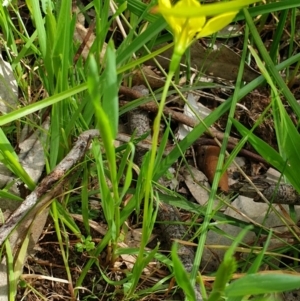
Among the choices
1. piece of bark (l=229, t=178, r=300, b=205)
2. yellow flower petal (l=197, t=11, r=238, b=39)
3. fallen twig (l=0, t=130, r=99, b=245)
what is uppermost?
yellow flower petal (l=197, t=11, r=238, b=39)

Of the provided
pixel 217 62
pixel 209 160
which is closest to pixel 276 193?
pixel 209 160

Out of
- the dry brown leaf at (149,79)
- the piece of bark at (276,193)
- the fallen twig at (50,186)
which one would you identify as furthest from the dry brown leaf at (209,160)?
the fallen twig at (50,186)

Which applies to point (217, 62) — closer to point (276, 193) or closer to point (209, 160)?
point (209, 160)

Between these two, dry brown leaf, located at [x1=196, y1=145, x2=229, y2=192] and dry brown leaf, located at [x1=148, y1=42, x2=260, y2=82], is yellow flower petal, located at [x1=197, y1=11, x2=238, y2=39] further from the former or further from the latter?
dry brown leaf, located at [x1=148, y1=42, x2=260, y2=82]

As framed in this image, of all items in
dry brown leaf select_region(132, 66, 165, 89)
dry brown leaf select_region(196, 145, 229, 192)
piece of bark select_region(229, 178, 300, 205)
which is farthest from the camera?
dry brown leaf select_region(132, 66, 165, 89)

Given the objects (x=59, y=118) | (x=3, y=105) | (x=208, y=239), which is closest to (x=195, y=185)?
(x=208, y=239)

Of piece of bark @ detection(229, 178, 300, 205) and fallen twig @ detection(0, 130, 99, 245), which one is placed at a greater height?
fallen twig @ detection(0, 130, 99, 245)

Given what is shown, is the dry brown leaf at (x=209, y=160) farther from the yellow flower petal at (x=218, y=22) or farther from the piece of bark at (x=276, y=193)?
the yellow flower petal at (x=218, y=22)

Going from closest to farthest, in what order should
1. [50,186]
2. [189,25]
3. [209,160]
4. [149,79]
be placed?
1. [189,25]
2. [50,186]
3. [209,160]
4. [149,79]

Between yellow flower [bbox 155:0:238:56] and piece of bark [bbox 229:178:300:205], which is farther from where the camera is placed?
piece of bark [bbox 229:178:300:205]

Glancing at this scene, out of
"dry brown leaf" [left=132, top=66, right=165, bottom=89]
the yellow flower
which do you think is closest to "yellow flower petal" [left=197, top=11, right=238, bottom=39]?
the yellow flower
